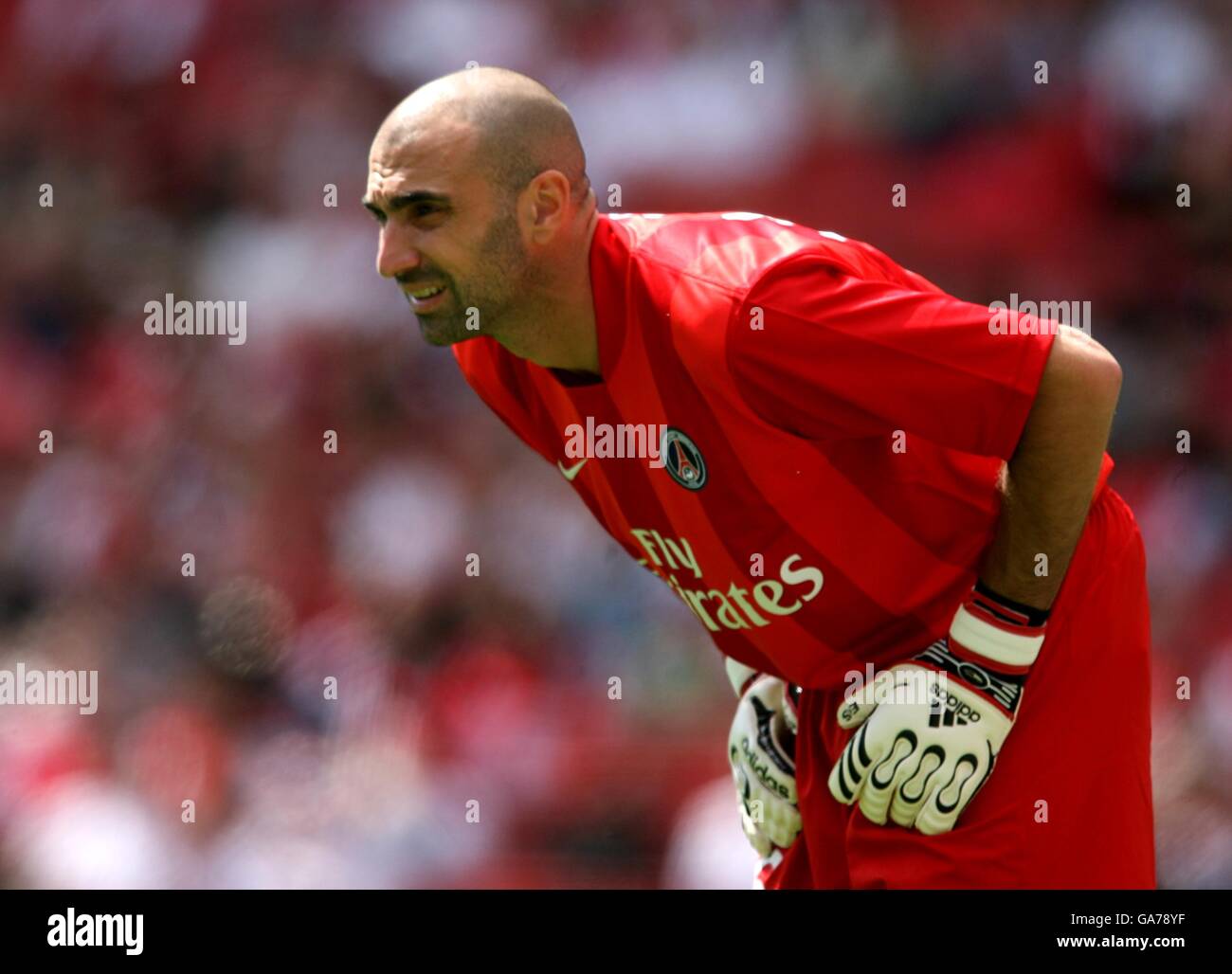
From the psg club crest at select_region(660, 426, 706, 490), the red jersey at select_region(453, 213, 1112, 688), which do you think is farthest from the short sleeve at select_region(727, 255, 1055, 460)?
the psg club crest at select_region(660, 426, 706, 490)

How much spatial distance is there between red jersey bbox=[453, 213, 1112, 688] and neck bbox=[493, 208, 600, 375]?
1.0 inches

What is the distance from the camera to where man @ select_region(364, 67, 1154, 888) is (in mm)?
2338

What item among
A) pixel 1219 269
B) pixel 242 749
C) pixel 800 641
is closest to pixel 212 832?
pixel 242 749

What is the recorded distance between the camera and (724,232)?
252 cm

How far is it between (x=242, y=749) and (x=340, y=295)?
163cm

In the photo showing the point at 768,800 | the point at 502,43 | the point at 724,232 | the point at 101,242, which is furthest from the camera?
the point at 101,242

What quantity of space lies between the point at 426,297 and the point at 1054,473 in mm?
953

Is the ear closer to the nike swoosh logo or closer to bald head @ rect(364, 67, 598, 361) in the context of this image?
bald head @ rect(364, 67, 598, 361)

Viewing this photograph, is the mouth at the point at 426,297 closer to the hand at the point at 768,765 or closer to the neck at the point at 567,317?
the neck at the point at 567,317

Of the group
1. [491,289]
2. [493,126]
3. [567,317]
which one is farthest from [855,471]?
[493,126]

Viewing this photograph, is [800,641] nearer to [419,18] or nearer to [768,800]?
[768,800]

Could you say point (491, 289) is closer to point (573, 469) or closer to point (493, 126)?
point (493, 126)

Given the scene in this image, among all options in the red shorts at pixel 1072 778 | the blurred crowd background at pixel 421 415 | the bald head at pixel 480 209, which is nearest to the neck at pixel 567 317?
the bald head at pixel 480 209

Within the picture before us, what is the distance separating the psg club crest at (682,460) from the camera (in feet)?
8.39
